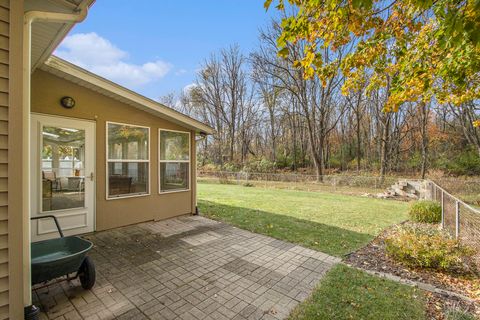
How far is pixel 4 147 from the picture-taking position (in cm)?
178

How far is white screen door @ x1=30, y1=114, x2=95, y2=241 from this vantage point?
383 centimetres

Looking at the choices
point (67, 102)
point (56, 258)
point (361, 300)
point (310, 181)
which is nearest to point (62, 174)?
point (67, 102)

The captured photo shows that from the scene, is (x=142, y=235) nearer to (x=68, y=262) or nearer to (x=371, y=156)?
(x=68, y=262)

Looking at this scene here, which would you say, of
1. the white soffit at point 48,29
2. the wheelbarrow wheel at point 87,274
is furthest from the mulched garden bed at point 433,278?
the white soffit at point 48,29

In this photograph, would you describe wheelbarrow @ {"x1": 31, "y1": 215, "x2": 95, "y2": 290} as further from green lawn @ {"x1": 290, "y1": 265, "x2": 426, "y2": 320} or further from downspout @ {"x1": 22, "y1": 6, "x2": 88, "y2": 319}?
green lawn @ {"x1": 290, "y1": 265, "x2": 426, "y2": 320}

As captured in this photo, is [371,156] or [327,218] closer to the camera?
[327,218]

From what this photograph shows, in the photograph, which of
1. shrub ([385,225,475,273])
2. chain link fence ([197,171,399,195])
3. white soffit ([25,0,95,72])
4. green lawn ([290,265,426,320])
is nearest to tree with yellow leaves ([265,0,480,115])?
white soffit ([25,0,95,72])

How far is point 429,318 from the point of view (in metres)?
2.35

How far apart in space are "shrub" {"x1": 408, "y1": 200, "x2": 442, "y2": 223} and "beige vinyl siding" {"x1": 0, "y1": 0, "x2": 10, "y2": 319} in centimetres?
817

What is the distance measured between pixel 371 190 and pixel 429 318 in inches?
444

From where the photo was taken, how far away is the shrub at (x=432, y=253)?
11.1 ft

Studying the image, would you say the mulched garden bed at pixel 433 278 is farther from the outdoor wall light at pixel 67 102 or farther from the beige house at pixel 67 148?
the outdoor wall light at pixel 67 102

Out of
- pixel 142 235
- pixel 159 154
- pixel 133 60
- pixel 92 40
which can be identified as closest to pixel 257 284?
pixel 142 235

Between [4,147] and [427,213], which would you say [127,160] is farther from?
[427,213]
